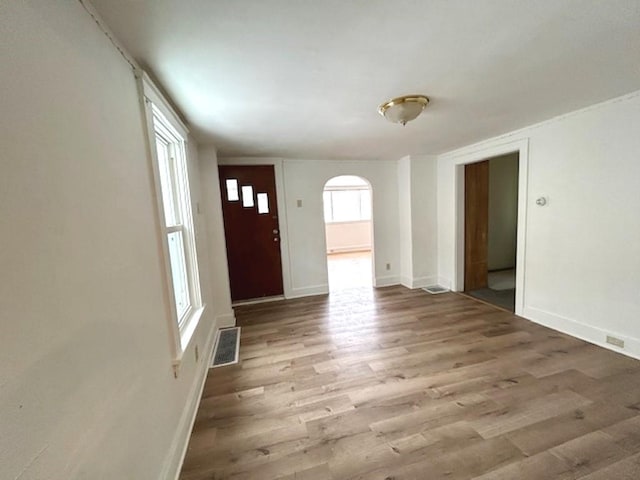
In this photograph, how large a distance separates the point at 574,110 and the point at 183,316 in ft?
12.8

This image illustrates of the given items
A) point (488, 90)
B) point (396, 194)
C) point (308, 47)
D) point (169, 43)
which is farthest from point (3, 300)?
point (396, 194)

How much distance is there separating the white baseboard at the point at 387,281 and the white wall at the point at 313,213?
0.02 m

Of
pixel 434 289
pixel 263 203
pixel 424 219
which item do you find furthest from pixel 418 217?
pixel 263 203

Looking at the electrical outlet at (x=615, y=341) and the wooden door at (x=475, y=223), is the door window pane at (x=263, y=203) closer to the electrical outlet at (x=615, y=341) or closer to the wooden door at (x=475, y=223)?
the wooden door at (x=475, y=223)

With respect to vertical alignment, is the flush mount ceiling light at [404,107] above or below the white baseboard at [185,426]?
above

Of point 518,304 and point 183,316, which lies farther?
point 518,304

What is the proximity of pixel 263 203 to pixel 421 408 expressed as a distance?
10.3 feet

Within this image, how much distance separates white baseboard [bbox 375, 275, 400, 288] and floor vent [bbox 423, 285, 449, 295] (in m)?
0.51

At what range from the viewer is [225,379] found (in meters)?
2.24

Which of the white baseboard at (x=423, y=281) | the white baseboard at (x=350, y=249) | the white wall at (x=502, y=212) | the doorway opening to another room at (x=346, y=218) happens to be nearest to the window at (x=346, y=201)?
the doorway opening to another room at (x=346, y=218)

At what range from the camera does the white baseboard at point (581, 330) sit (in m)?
2.23

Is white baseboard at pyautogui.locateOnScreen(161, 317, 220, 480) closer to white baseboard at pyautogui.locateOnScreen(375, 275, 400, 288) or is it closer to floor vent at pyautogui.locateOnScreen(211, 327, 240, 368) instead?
floor vent at pyautogui.locateOnScreen(211, 327, 240, 368)

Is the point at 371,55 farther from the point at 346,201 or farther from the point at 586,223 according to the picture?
the point at 346,201

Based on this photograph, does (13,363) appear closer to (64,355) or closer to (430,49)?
(64,355)
